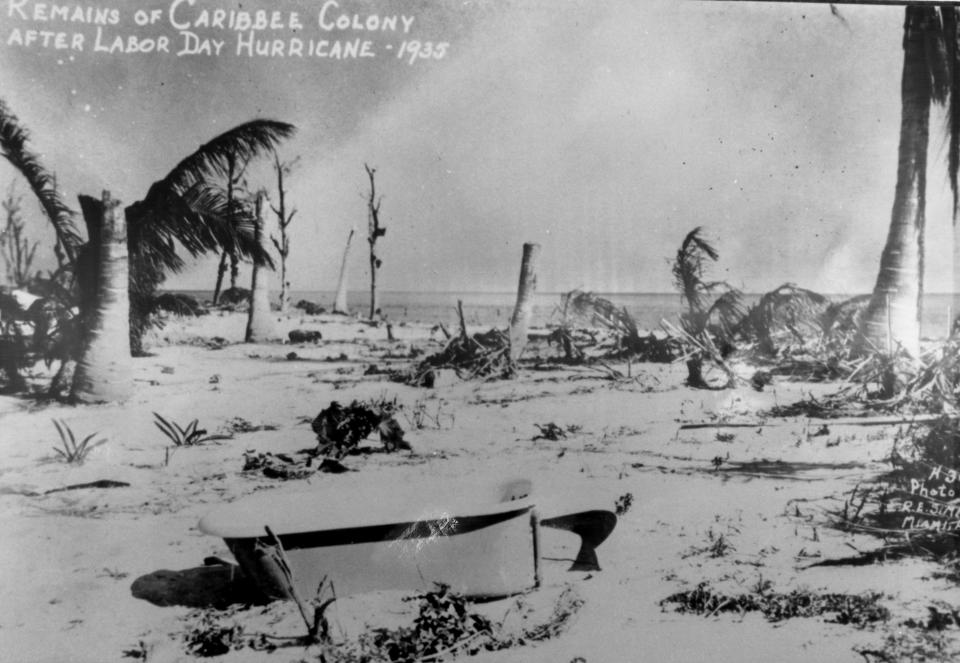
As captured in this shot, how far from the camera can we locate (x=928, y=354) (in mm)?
3943

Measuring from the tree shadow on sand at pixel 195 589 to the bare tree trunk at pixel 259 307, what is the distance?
117 cm

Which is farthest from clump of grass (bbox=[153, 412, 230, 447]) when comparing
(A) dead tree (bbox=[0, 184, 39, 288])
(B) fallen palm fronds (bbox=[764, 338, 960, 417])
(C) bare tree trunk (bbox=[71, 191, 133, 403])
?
(B) fallen palm fronds (bbox=[764, 338, 960, 417])

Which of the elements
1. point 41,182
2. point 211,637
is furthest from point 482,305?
point 41,182

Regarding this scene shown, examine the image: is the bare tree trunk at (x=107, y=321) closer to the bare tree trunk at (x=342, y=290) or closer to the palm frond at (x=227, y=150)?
the palm frond at (x=227, y=150)

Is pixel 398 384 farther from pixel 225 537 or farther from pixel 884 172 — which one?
pixel 884 172

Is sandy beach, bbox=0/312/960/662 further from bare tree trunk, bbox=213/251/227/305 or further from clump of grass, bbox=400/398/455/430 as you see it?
bare tree trunk, bbox=213/251/227/305

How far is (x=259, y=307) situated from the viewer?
3.78 m

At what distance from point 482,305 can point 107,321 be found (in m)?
1.86

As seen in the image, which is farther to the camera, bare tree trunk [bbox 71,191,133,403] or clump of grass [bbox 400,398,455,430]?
clump of grass [bbox 400,398,455,430]

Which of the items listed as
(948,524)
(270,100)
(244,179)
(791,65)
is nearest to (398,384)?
(244,179)

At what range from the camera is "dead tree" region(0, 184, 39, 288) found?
3410 mm

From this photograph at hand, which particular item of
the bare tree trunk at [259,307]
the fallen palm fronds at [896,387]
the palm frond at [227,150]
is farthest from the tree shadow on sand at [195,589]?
the fallen palm fronds at [896,387]

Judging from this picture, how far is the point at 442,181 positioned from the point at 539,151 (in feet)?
1.75

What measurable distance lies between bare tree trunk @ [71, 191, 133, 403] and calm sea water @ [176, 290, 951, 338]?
38 cm
